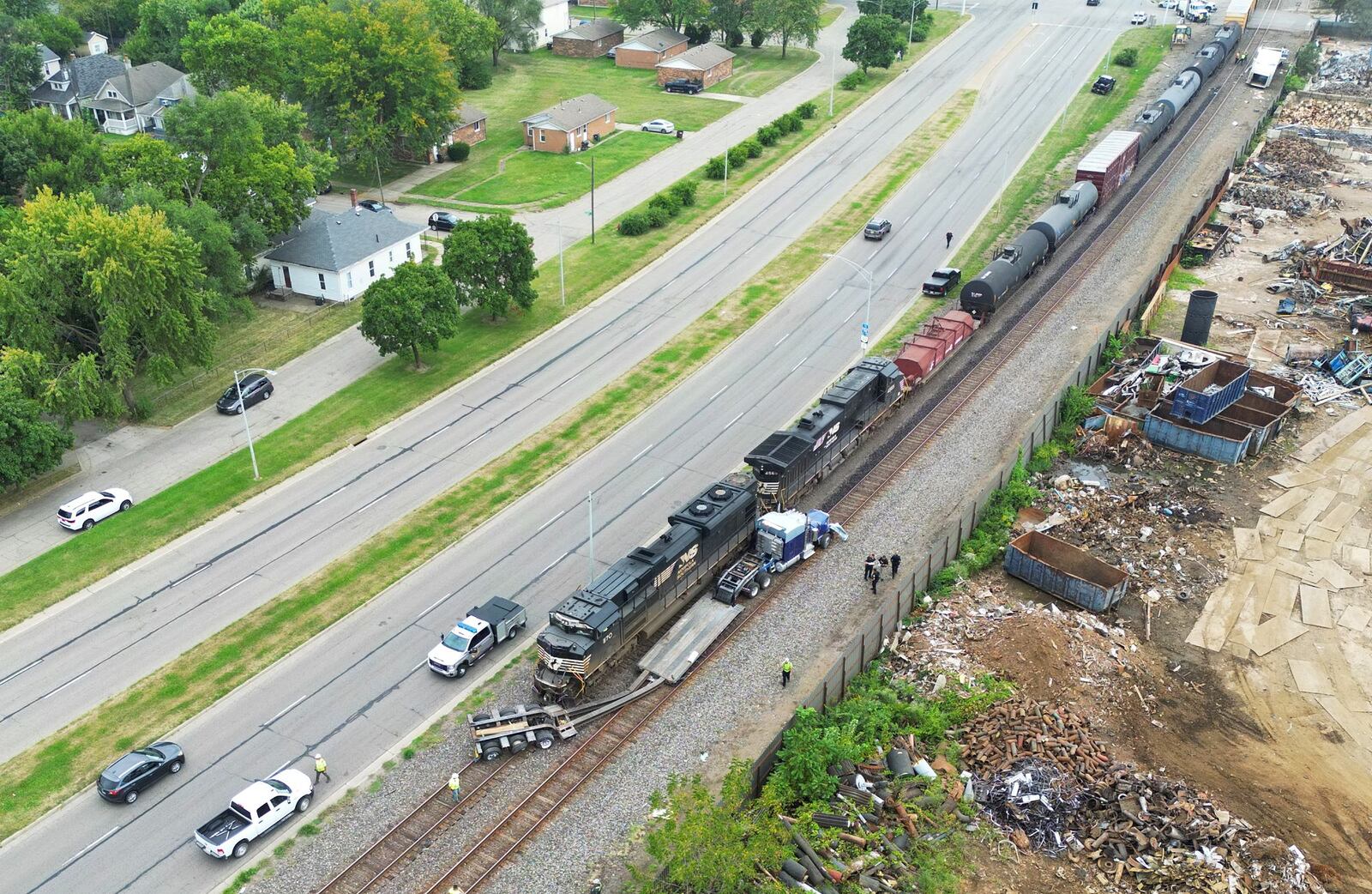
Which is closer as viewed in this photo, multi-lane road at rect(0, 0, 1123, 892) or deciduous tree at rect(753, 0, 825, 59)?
multi-lane road at rect(0, 0, 1123, 892)

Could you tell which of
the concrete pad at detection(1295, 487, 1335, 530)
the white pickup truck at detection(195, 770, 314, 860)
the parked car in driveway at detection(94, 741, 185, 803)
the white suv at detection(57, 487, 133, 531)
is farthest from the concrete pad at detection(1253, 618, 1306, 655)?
the white suv at detection(57, 487, 133, 531)

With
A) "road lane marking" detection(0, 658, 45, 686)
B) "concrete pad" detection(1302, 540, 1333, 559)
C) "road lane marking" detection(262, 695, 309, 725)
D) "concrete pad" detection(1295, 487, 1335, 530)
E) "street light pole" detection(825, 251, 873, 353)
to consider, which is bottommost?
"road lane marking" detection(0, 658, 45, 686)

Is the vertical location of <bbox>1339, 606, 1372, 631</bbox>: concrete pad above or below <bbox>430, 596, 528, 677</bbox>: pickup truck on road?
below

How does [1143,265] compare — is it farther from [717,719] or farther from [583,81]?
[583,81]

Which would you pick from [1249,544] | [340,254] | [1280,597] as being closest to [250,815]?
[1280,597]

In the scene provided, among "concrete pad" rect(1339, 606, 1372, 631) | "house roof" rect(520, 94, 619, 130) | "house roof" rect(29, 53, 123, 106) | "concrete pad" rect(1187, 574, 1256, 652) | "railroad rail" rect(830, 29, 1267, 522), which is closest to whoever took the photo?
"concrete pad" rect(1187, 574, 1256, 652)

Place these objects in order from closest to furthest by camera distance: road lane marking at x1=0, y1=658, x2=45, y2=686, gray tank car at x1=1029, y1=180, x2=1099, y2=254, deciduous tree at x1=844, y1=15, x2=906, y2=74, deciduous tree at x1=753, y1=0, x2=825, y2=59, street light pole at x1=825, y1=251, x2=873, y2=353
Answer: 1. road lane marking at x1=0, y1=658, x2=45, y2=686
2. street light pole at x1=825, y1=251, x2=873, y2=353
3. gray tank car at x1=1029, y1=180, x2=1099, y2=254
4. deciduous tree at x1=844, y1=15, x2=906, y2=74
5. deciduous tree at x1=753, y1=0, x2=825, y2=59

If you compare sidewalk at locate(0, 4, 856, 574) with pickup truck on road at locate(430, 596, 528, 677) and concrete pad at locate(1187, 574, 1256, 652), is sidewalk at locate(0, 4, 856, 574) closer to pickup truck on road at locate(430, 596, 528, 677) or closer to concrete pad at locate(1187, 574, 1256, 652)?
pickup truck on road at locate(430, 596, 528, 677)
